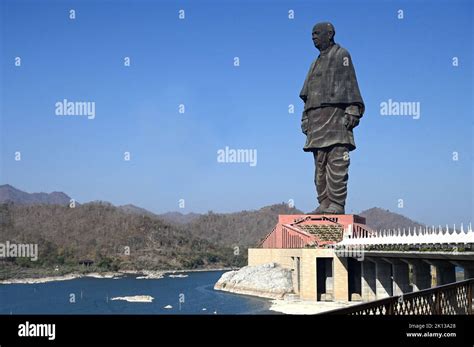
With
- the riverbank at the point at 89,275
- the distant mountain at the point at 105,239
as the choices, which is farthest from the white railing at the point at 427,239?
the distant mountain at the point at 105,239

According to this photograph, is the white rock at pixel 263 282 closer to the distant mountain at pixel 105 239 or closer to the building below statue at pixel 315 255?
the building below statue at pixel 315 255

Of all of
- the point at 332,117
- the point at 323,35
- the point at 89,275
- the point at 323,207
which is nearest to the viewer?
the point at 332,117

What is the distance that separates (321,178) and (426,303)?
5214 centimetres

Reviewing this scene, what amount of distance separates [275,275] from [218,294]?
856cm

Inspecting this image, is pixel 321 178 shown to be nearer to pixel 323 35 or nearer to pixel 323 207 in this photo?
pixel 323 207

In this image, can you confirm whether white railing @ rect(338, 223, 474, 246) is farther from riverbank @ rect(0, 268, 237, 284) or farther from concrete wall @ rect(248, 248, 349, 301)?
riverbank @ rect(0, 268, 237, 284)

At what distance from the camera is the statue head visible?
203ft

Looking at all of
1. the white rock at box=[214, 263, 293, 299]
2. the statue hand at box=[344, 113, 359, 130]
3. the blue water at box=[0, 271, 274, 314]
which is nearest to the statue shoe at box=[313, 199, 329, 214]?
the white rock at box=[214, 263, 293, 299]

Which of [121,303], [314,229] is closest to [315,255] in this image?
[314,229]

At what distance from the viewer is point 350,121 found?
2362 inches

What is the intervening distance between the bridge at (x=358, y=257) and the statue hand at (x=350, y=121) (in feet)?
29.9

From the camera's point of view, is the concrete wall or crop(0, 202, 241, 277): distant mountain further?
crop(0, 202, 241, 277): distant mountain

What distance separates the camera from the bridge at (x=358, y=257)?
35.3 metres
